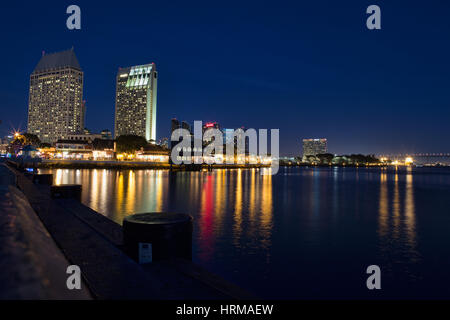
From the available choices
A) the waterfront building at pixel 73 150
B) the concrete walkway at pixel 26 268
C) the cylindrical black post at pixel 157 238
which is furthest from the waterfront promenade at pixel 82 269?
the waterfront building at pixel 73 150

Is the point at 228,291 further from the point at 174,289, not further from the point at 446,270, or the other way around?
the point at 446,270

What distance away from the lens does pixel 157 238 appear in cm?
753

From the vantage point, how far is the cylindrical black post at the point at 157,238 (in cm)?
743

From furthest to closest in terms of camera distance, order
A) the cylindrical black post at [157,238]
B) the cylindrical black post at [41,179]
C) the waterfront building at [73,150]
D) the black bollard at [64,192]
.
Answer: the waterfront building at [73,150], the cylindrical black post at [41,179], the black bollard at [64,192], the cylindrical black post at [157,238]

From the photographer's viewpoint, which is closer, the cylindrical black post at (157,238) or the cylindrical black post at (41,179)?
the cylindrical black post at (157,238)

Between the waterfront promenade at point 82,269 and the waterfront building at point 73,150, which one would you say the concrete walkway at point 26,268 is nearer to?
the waterfront promenade at point 82,269

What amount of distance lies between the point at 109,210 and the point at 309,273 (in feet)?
57.3

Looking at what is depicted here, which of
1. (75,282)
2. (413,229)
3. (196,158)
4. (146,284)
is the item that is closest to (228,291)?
(146,284)

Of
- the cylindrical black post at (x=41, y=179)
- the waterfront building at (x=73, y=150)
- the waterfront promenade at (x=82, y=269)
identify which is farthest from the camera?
the waterfront building at (x=73, y=150)

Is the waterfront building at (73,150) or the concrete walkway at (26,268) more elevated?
the waterfront building at (73,150)

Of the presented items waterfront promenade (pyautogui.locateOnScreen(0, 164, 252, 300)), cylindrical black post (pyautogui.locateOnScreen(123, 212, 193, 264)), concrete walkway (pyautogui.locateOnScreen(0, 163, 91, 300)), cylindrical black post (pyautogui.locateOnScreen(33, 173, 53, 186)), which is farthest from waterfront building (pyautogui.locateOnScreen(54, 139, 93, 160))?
concrete walkway (pyautogui.locateOnScreen(0, 163, 91, 300))

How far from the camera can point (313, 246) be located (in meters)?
15.0

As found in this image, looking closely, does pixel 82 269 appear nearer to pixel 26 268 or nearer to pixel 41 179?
pixel 26 268

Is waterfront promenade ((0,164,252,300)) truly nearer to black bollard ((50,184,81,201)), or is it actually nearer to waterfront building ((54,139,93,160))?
black bollard ((50,184,81,201))
